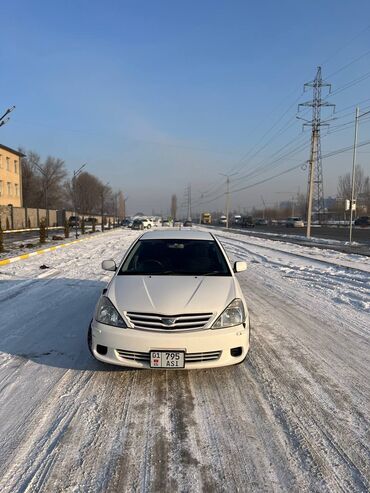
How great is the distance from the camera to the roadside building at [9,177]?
2274 inches

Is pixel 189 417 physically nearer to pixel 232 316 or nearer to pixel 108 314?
pixel 232 316

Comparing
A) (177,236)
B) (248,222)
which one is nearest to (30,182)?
(248,222)

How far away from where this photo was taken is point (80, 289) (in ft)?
31.6

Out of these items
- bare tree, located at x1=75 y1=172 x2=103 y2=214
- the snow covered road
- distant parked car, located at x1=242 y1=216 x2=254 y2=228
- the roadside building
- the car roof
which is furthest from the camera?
bare tree, located at x1=75 y1=172 x2=103 y2=214

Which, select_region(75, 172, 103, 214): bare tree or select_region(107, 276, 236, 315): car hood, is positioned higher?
select_region(75, 172, 103, 214): bare tree

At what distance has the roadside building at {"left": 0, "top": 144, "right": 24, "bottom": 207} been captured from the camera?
57750 millimetres

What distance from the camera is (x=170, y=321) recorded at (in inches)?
157

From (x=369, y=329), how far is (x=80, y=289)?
21.0ft

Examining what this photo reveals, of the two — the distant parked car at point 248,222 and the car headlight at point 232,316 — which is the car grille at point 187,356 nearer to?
the car headlight at point 232,316

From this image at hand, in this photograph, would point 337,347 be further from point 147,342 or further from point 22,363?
point 22,363

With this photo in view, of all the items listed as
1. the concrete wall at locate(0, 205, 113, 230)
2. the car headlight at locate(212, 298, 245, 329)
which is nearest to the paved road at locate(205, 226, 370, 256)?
the car headlight at locate(212, 298, 245, 329)

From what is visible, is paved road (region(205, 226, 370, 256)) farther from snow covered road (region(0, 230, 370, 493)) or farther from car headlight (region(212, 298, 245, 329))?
car headlight (region(212, 298, 245, 329))

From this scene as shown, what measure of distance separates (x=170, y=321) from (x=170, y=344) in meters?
0.23

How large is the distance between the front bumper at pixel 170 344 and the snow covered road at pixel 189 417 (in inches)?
11.6
